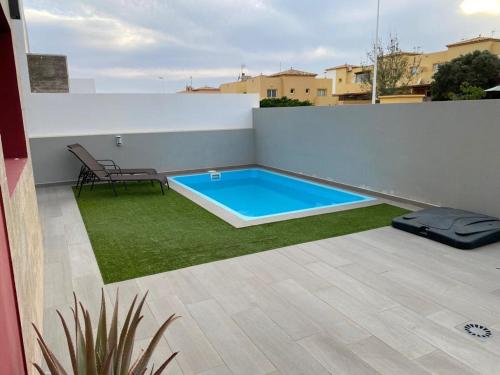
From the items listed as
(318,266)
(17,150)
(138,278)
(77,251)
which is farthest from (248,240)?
(17,150)

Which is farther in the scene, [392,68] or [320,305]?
[392,68]

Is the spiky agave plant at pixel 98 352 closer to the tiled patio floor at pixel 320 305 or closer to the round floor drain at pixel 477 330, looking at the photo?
the tiled patio floor at pixel 320 305

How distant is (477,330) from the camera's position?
288 centimetres

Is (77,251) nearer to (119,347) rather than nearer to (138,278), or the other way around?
(138,278)

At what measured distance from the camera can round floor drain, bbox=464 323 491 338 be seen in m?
2.82

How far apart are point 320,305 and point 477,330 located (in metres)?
1.20

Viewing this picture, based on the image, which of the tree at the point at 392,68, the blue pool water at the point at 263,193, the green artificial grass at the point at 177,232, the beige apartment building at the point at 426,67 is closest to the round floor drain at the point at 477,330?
the green artificial grass at the point at 177,232

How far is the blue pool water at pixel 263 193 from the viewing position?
748 cm

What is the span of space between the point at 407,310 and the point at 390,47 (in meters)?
28.1

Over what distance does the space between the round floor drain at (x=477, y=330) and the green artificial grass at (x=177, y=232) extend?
2.22 m

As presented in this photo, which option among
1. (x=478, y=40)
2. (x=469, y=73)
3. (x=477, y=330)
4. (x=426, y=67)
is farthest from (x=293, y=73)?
(x=477, y=330)

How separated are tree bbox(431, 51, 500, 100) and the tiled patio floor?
2502 cm

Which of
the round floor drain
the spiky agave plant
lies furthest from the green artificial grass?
the spiky agave plant

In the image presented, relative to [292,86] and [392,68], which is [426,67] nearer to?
[392,68]
